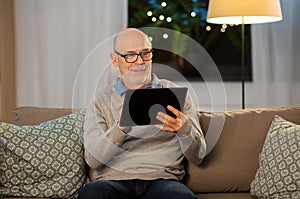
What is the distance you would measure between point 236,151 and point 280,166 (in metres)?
0.26

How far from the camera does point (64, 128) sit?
7.76 feet

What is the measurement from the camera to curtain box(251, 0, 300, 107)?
3.50m

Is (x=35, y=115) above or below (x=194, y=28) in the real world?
below

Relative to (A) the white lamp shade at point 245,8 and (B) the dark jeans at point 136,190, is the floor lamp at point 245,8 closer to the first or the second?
(A) the white lamp shade at point 245,8

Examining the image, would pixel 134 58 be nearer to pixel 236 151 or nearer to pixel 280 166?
pixel 236 151

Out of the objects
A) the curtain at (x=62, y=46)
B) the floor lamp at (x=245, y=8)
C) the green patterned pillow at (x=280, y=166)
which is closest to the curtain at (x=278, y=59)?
the floor lamp at (x=245, y=8)

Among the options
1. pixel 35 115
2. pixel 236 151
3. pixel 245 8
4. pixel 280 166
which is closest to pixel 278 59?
pixel 245 8

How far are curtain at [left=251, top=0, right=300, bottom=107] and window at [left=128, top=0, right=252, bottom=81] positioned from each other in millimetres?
268

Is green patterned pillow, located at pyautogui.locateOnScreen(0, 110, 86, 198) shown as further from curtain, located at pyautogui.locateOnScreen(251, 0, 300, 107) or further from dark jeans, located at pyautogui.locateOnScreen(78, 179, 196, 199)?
curtain, located at pyautogui.locateOnScreen(251, 0, 300, 107)

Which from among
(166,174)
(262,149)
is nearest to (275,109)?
(262,149)

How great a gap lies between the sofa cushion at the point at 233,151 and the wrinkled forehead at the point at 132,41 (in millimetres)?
479

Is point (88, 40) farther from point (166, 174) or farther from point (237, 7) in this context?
point (166, 174)

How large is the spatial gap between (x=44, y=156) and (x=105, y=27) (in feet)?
5.02

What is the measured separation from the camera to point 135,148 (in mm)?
2238
